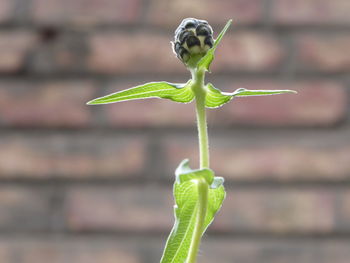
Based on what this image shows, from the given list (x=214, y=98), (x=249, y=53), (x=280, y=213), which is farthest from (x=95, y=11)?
(x=214, y=98)

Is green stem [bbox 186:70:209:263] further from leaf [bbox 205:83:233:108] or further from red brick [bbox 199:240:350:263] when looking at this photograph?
red brick [bbox 199:240:350:263]

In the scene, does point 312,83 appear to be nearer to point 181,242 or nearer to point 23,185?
point 23,185

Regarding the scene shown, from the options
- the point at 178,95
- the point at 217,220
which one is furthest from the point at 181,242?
the point at 217,220

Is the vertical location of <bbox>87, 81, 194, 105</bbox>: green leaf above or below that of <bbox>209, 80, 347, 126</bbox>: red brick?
below

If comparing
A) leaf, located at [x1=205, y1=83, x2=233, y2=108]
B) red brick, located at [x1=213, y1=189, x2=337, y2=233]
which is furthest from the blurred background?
leaf, located at [x1=205, y1=83, x2=233, y2=108]

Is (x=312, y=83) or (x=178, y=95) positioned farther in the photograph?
(x=312, y=83)

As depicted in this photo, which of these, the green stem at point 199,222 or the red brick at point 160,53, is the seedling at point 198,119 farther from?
the red brick at point 160,53

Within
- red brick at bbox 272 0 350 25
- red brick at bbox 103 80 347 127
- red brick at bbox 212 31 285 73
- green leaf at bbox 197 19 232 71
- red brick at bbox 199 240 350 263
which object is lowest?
red brick at bbox 199 240 350 263
